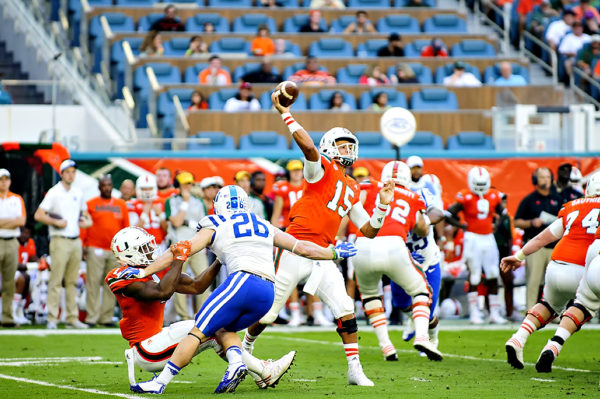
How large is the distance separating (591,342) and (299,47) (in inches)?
405

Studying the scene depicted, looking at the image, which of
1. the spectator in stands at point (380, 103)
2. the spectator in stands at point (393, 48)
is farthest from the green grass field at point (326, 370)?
the spectator in stands at point (393, 48)

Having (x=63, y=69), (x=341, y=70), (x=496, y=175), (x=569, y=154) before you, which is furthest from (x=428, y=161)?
(x=63, y=69)

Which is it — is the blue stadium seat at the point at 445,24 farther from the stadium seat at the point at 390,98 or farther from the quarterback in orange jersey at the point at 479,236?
the quarterback in orange jersey at the point at 479,236

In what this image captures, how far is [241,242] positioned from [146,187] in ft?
23.2

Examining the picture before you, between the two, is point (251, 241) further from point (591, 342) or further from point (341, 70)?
point (341, 70)

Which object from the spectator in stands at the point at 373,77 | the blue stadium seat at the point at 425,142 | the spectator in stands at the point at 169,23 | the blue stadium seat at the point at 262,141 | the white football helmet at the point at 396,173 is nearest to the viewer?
the white football helmet at the point at 396,173

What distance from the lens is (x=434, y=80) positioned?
823 inches

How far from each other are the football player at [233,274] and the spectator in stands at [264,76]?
11.4 metres

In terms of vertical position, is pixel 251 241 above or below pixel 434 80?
below

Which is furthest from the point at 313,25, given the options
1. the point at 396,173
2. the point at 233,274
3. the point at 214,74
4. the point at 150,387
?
the point at 150,387

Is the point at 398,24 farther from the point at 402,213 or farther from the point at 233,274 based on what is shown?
the point at 233,274

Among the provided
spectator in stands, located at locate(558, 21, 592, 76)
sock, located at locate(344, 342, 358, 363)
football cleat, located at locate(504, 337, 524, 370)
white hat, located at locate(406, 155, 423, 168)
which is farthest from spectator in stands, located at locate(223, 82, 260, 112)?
sock, located at locate(344, 342, 358, 363)

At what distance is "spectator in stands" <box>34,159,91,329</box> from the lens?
14.6 meters

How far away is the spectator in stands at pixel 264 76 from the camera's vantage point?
19672 millimetres
